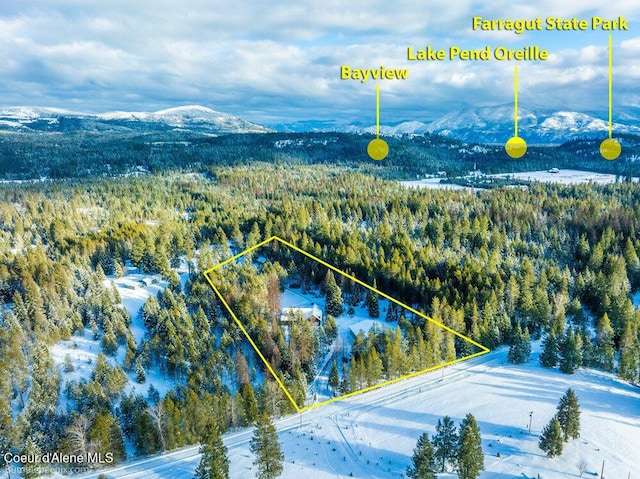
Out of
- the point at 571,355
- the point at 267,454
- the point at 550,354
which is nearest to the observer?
the point at 267,454

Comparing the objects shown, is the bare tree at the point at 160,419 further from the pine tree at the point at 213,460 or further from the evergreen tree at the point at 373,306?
the evergreen tree at the point at 373,306

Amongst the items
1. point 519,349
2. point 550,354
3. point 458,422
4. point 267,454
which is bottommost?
point 458,422

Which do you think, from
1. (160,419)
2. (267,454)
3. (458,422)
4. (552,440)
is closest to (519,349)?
(458,422)

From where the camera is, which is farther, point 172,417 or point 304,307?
point 304,307

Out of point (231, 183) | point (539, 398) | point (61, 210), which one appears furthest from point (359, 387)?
point (231, 183)

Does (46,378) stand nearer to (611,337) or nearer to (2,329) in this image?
(2,329)

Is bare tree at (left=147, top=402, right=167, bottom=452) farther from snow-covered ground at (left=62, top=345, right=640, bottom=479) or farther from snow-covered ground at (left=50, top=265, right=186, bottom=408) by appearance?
snow-covered ground at (left=50, top=265, right=186, bottom=408)

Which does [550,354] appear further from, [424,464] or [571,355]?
[424,464]
